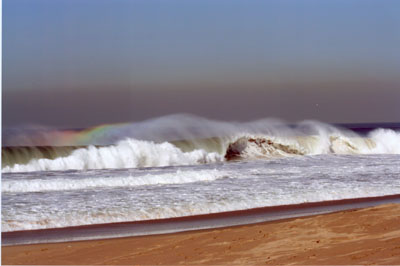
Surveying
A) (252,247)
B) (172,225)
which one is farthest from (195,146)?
(252,247)

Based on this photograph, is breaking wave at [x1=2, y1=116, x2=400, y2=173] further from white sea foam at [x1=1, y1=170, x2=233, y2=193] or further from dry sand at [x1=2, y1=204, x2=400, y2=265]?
dry sand at [x1=2, y1=204, x2=400, y2=265]

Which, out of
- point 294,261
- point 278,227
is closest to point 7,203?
point 278,227

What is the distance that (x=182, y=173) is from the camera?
1597 centimetres

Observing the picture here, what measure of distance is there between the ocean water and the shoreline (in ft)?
1.01

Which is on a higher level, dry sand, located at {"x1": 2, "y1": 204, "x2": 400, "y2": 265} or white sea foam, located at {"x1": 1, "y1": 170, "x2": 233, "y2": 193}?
dry sand, located at {"x1": 2, "y1": 204, "x2": 400, "y2": 265}

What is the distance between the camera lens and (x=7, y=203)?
36.1 ft

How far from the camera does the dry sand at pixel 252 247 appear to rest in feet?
21.3

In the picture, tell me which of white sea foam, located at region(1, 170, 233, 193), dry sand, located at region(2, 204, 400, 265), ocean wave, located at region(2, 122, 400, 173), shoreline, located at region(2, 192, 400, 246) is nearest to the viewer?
dry sand, located at region(2, 204, 400, 265)

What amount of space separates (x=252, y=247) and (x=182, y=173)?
8.96 metres

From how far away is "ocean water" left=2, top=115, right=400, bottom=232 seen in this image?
10.4 metres

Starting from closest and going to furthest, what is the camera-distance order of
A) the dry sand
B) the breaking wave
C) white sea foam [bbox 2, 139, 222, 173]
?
the dry sand
white sea foam [bbox 2, 139, 222, 173]
the breaking wave

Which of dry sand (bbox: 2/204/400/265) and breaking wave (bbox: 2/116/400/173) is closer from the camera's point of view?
dry sand (bbox: 2/204/400/265)

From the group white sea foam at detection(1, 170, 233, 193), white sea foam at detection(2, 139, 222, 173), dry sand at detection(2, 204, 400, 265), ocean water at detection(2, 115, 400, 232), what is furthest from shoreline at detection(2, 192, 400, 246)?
white sea foam at detection(2, 139, 222, 173)

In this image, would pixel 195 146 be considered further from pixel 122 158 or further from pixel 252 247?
pixel 252 247
